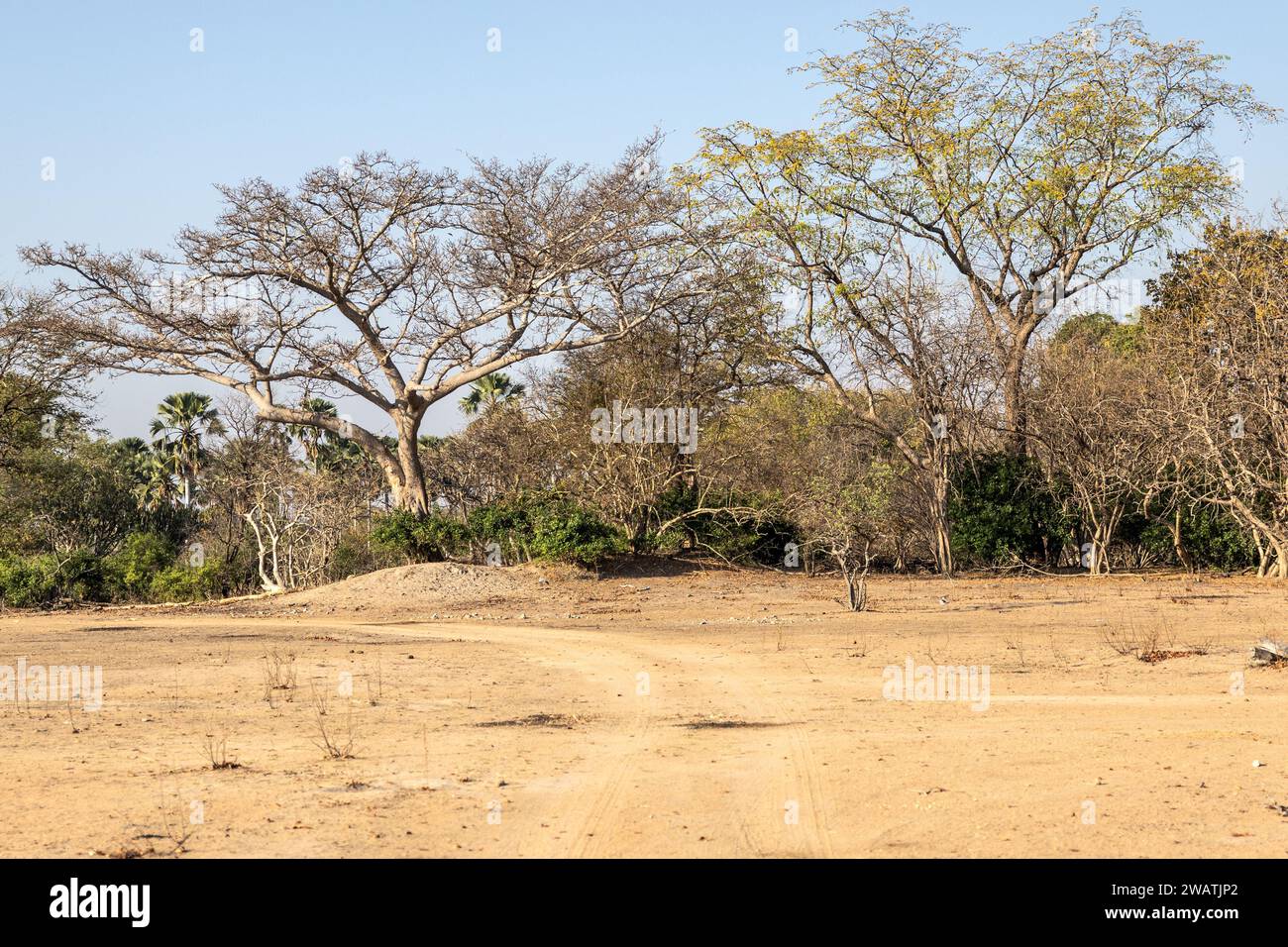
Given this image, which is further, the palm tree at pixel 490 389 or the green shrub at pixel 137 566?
the palm tree at pixel 490 389

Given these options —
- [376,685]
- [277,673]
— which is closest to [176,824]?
[376,685]

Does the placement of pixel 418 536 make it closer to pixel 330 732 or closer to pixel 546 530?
pixel 546 530

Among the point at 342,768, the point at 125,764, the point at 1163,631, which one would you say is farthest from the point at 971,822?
the point at 1163,631

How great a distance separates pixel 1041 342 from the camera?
29.6 m

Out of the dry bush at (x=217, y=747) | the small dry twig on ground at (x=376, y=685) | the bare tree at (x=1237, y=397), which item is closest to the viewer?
the dry bush at (x=217, y=747)

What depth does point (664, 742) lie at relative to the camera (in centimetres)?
1047

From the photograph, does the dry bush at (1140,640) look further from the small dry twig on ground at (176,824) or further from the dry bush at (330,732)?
the small dry twig on ground at (176,824)

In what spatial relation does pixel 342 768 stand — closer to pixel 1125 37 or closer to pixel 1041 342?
pixel 1041 342

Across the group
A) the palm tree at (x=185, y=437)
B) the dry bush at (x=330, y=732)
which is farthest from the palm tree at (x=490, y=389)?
the dry bush at (x=330, y=732)

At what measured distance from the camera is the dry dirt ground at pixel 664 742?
25.0 feet

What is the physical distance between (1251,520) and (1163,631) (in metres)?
9.07

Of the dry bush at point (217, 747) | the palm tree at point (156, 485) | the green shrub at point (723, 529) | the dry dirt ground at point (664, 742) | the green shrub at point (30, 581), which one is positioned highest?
the palm tree at point (156, 485)

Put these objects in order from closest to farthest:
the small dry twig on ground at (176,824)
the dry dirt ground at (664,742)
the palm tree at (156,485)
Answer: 1. the small dry twig on ground at (176,824)
2. the dry dirt ground at (664,742)
3. the palm tree at (156,485)

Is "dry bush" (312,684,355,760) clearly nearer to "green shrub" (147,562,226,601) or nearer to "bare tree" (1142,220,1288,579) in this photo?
"green shrub" (147,562,226,601)
